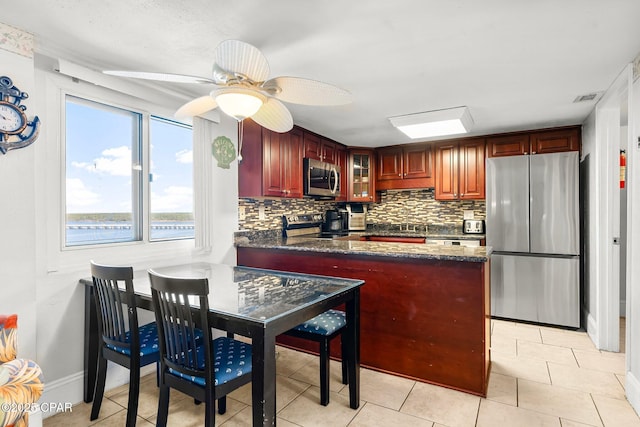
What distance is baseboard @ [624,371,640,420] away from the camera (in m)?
2.05

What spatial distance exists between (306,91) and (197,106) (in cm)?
70

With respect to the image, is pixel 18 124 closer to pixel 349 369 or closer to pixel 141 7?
pixel 141 7

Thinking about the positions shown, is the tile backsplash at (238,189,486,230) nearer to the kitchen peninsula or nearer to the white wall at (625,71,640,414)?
the kitchen peninsula

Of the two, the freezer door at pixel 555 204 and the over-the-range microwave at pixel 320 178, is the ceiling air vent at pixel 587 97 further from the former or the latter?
the over-the-range microwave at pixel 320 178

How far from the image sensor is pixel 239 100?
68.4 inches

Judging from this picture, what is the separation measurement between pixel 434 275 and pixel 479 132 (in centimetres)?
248

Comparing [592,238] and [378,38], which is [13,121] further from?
[592,238]

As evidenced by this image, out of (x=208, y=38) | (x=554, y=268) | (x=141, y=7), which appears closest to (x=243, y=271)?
(x=208, y=38)

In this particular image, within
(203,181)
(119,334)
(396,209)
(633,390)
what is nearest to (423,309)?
(633,390)

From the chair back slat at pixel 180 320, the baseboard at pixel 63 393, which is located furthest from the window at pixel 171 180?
the chair back slat at pixel 180 320

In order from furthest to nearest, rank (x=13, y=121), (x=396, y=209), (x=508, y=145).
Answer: (x=396, y=209)
(x=508, y=145)
(x=13, y=121)

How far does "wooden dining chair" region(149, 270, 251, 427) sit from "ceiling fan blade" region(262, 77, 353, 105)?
1.00 meters

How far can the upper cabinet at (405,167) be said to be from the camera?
15.2 ft

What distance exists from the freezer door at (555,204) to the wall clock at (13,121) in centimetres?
421
